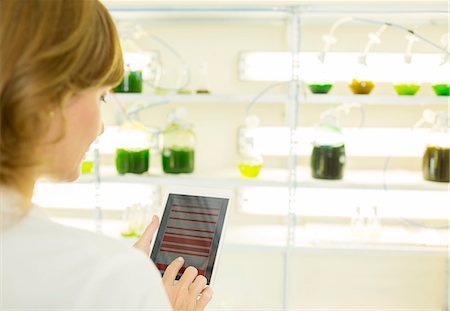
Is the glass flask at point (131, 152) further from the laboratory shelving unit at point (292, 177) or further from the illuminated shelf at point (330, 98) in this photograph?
the illuminated shelf at point (330, 98)

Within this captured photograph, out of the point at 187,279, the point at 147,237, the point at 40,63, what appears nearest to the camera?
the point at 40,63

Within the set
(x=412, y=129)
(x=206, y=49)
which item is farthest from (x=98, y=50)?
(x=412, y=129)

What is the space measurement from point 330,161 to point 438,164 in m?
0.38

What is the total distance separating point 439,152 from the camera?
1594 mm

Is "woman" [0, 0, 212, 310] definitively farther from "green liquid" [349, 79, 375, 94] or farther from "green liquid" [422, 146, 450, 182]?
"green liquid" [422, 146, 450, 182]

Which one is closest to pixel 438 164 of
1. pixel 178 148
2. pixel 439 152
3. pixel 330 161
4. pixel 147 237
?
pixel 439 152

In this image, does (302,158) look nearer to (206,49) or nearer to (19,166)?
(206,49)

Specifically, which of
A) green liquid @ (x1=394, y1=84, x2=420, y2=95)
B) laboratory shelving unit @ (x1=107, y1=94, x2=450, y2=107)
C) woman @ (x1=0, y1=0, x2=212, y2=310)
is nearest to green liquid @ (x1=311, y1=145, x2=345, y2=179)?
laboratory shelving unit @ (x1=107, y1=94, x2=450, y2=107)

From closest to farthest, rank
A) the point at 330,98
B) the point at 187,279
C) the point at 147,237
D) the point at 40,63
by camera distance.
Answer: the point at 40,63, the point at 187,279, the point at 147,237, the point at 330,98

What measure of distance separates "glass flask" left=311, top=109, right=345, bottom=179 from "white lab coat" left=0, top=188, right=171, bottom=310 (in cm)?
127

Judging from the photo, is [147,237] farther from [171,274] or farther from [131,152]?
[131,152]

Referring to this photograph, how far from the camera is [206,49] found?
6.28 feet

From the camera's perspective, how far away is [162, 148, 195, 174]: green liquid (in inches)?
67.5

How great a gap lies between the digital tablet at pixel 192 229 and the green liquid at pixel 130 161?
0.80 m
